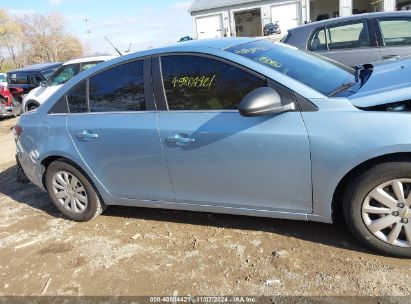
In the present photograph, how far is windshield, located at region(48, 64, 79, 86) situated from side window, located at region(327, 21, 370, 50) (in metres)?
6.33

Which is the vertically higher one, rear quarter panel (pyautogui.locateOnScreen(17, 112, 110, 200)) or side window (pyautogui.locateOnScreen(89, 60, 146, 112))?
side window (pyautogui.locateOnScreen(89, 60, 146, 112))

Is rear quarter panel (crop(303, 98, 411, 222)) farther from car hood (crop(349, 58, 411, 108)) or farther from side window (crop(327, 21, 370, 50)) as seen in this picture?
side window (crop(327, 21, 370, 50))

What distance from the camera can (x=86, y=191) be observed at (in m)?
4.26

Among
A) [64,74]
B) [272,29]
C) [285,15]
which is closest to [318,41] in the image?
[64,74]

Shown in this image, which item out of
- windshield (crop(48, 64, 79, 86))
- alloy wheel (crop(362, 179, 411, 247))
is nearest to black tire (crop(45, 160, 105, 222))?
alloy wheel (crop(362, 179, 411, 247))

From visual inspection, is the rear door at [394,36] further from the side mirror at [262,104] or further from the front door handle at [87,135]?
the front door handle at [87,135]

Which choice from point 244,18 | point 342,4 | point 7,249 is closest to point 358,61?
point 7,249

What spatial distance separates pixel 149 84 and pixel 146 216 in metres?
1.49

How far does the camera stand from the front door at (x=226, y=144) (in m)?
3.04

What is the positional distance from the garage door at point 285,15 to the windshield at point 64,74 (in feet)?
101

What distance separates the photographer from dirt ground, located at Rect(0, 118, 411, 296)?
9.70 feet

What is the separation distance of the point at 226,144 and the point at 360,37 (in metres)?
4.61

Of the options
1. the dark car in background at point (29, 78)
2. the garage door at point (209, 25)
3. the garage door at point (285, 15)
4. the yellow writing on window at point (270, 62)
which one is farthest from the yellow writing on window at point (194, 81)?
the garage door at point (209, 25)

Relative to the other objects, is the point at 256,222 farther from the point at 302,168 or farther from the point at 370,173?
the point at 370,173
